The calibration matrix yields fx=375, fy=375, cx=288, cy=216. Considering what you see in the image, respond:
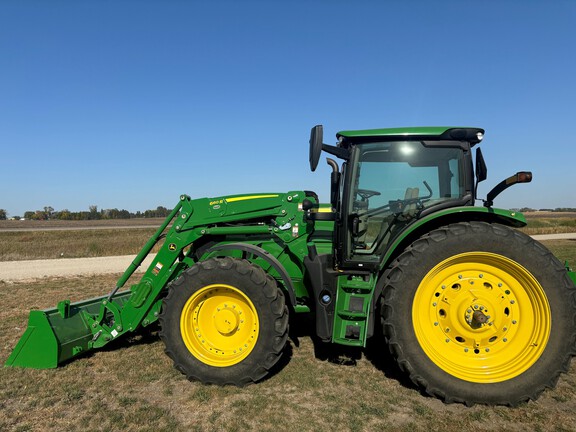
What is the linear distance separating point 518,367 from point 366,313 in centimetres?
138

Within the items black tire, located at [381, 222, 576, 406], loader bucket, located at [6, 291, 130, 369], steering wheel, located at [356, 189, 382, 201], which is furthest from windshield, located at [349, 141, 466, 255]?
loader bucket, located at [6, 291, 130, 369]

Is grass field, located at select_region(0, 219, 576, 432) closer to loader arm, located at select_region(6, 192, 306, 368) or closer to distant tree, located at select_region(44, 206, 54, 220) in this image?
loader arm, located at select_region(6, 192, 306, 368)

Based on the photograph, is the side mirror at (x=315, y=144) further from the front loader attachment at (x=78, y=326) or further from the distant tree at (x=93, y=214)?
the distant tree at (x=93, y=214)

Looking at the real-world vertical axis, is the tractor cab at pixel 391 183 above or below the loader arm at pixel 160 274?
above

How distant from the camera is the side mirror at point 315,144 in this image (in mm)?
3402

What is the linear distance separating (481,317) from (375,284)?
0.99 m

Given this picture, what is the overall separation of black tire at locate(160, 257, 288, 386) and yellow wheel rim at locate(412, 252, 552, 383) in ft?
4.62

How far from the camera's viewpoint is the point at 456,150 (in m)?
3.90

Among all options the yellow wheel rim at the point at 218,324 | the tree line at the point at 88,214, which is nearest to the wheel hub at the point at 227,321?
the yellow wheel rim at the point at 218,324

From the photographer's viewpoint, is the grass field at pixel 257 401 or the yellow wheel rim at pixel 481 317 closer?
the grass field at pixel 257 401

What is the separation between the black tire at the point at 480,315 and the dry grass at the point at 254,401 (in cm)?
24

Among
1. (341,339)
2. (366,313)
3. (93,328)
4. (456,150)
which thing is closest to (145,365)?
(93,328)

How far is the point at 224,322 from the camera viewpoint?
4.00 metres

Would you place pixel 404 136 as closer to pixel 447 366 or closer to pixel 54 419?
pixel 447 366
